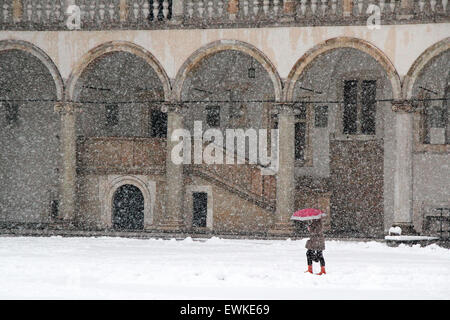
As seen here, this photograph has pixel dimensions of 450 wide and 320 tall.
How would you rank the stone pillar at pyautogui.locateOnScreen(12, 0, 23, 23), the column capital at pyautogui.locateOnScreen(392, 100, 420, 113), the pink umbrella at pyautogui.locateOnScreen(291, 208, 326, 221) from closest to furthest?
the pink umbrella at pyautogui.locateOnScreen(291, 208, 326, 221) → the column capital at pyautogui.locateOnScreen(392, 100, 420, 113) → the stone pillar at pyautogui.locateOnScreen(12, 0, 23, 23)

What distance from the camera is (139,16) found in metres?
28.4

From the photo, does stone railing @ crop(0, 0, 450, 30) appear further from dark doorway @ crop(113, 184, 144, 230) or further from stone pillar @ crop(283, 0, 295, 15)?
dark doorway @ crop(113, 184, 144, 230)

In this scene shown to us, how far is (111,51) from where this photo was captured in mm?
28312

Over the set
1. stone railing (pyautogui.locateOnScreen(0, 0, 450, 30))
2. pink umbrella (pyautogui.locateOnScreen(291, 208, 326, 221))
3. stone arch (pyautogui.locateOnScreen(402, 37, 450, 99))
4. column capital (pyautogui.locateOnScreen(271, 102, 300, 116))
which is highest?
stone railing (pyautogui.locateOnScreen(0, 0, 450, 30))

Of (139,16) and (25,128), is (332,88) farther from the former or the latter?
(25,128)

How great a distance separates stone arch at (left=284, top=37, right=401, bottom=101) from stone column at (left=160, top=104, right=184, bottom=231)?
10.4 ft

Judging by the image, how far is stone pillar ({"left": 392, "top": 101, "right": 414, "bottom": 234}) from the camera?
26641mm

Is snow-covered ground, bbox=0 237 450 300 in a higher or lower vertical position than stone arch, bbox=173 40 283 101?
lower

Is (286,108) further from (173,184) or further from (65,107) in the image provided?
(65,107)

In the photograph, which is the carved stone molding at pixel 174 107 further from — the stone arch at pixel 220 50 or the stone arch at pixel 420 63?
the stone arch at pixel 420 63

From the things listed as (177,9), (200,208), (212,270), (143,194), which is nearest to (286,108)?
(177,9)

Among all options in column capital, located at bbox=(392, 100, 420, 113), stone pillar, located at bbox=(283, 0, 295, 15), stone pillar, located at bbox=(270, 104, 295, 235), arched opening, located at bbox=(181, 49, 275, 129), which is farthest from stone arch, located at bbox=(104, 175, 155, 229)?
column capital, located at bbox=(392, 100, 420, 113)

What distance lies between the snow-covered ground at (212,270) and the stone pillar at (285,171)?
1.95 m

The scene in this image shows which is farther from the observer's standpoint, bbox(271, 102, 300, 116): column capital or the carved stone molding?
the carved stone molding
